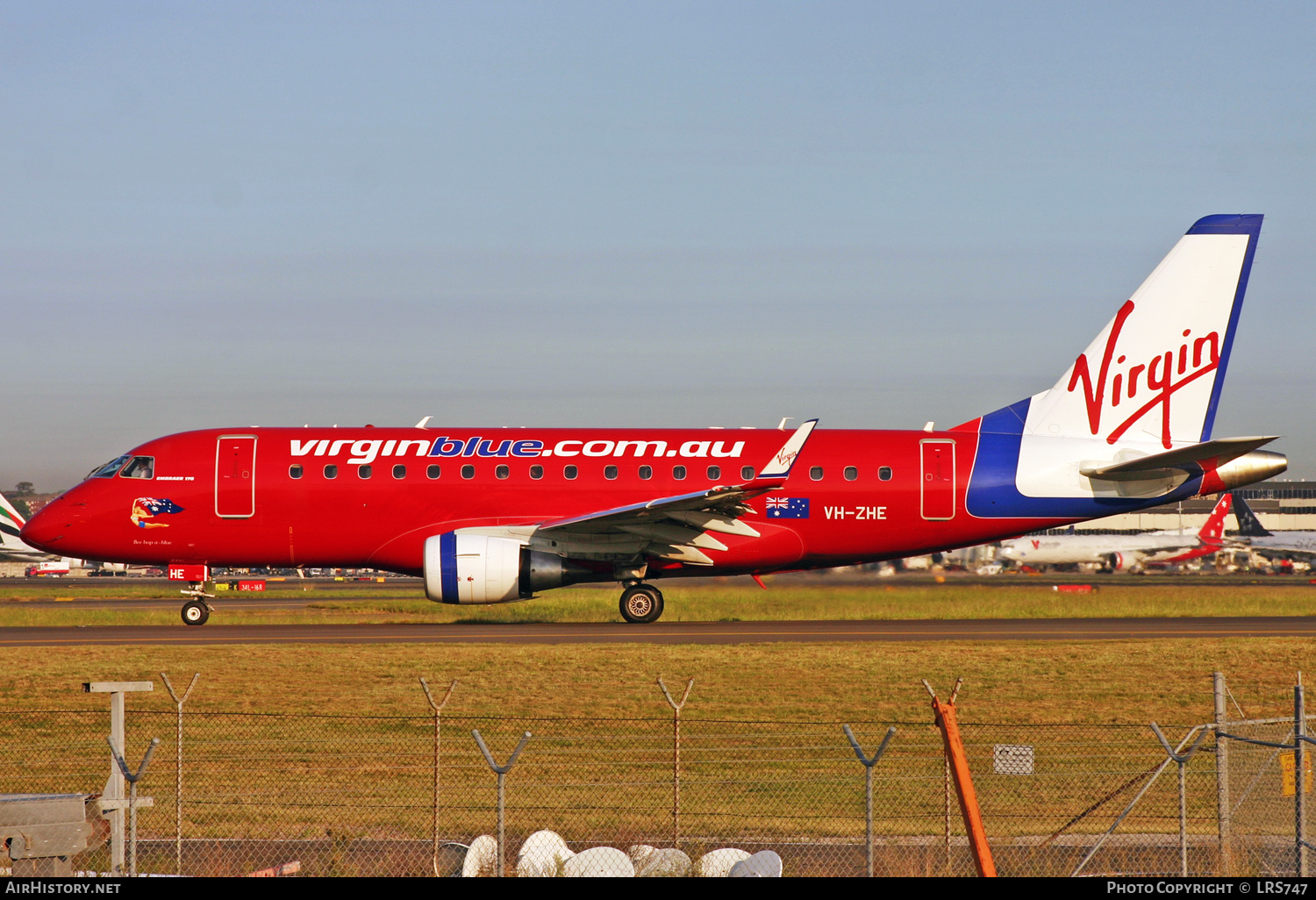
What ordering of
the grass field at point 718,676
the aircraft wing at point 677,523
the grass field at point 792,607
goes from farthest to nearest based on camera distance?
the grass field at point 792,607, the aircraft wing at point 677,523, the grass field at point 718,676

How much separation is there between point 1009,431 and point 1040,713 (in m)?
12.8

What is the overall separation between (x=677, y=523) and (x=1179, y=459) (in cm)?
1101

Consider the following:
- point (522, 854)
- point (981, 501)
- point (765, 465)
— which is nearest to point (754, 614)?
point (765, 465)

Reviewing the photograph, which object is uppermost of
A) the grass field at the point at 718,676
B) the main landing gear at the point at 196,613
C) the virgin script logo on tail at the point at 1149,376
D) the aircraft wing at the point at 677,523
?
the virgin script logo on tail at the point at 1149,376

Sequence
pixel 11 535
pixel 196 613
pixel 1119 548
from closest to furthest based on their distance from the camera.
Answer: pixel 196 613
pixel 11 535
pixel 1119 548

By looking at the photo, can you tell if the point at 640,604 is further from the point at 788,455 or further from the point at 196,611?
the point at 196,611

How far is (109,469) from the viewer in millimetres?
29953

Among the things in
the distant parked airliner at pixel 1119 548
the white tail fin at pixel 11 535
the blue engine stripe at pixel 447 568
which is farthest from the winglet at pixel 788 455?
the distant parked airliner at pixel 1119 548

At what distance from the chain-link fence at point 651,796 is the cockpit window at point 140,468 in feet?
37.4

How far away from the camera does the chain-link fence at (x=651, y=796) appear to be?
1174 centimetres

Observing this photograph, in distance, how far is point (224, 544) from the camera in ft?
96.5

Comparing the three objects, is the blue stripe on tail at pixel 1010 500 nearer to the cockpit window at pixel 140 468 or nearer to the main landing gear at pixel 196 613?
the main landing gear at pixel 196 613

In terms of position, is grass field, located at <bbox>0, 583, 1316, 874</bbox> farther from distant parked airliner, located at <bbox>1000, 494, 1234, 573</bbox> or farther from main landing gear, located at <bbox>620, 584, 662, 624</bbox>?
distant parked airliner, located at <bbox>1000, 494, 1234, 573</bbox>

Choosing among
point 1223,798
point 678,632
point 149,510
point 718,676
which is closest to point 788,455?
point 678,632
